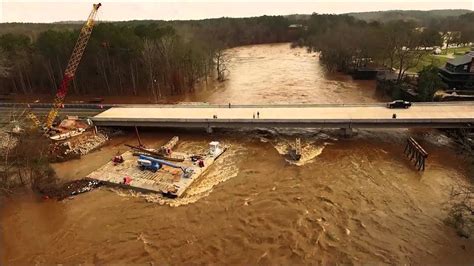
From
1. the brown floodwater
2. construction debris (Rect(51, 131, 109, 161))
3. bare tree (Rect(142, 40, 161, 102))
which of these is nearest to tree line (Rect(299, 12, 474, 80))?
the brown floodwater

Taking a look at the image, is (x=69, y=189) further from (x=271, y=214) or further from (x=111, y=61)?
(x=111, y=61)

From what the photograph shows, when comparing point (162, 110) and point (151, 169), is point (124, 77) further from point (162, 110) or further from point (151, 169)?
point (151, 169)

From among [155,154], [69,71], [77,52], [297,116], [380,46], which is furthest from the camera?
[380,46]

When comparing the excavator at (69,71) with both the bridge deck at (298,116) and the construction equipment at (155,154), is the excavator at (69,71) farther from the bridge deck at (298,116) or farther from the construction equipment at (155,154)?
the construction equipment at (155,154)

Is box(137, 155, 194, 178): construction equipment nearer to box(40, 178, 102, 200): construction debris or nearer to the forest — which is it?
box(40, 178, 102, 200): construction debris

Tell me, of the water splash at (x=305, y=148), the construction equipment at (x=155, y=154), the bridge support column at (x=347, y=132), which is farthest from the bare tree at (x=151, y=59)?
the bridge support column at (x=347, y=132)

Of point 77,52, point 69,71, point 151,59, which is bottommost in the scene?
point 69,71

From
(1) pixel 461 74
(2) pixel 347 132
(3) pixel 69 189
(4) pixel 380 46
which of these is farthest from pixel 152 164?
(4) pixel 380 46
